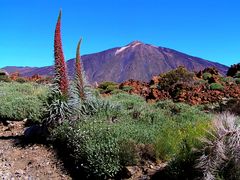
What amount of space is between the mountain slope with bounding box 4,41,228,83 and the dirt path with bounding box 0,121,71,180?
64.5 metres

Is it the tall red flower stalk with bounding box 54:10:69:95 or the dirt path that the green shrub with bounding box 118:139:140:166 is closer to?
the dirt path

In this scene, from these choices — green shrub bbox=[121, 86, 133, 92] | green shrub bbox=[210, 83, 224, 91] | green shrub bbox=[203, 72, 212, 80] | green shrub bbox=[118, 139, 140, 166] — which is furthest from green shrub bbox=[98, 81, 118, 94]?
green shrub bbox=[118, 139, 140, 166]

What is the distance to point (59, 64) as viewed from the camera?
9.39m

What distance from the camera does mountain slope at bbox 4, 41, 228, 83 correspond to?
7812 cm

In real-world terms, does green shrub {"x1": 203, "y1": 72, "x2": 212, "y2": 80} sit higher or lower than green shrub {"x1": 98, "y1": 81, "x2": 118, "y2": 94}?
higher

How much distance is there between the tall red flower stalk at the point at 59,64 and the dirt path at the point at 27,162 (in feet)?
4.39

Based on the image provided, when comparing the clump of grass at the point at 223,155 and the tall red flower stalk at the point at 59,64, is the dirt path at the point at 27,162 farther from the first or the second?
the clump of grass at the point at 223,155

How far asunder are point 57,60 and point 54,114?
113 centimetres

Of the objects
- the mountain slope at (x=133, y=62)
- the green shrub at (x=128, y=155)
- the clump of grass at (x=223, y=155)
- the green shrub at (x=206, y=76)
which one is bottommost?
the green shrub at (x=128, y=155)

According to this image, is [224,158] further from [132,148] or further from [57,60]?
[57,60]

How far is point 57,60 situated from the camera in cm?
940

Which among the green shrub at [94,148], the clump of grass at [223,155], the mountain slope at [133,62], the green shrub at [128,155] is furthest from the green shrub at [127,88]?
the mountain slope at [133,62]

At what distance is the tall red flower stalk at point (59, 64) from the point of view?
9.30 meters

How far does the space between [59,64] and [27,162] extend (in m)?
2.15
